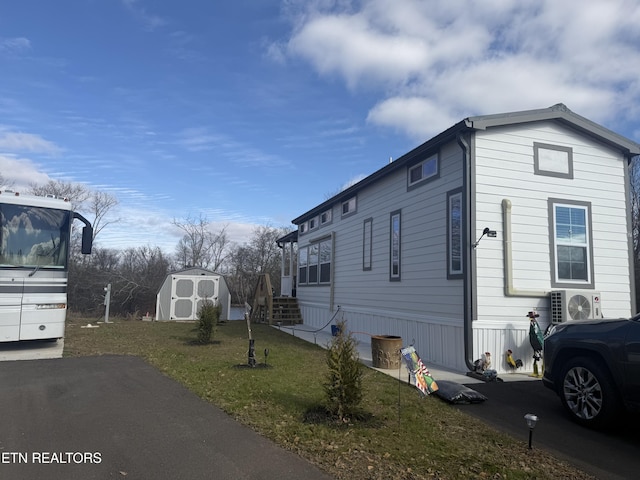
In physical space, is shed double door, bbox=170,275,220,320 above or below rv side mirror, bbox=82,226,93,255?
below

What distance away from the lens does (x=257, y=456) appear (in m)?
3.93

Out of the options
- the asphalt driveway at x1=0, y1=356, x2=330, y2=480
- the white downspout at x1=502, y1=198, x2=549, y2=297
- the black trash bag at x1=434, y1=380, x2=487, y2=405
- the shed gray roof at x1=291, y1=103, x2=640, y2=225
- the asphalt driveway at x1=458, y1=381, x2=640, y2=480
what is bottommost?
the asphalt driveway at x1=458, y1=381, x2=640, y2=480

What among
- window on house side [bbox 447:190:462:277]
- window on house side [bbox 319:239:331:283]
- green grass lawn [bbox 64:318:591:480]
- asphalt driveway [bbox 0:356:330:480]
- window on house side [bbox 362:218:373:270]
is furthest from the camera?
window on house side [bbox 319:239:331:283]

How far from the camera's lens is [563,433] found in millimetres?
4781

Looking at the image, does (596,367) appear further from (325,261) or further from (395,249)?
(325,261)

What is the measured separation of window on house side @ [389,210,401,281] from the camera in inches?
431

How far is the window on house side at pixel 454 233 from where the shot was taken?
336 inches

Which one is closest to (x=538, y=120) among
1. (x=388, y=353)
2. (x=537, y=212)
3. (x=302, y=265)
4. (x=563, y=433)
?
(x=537, y=212)

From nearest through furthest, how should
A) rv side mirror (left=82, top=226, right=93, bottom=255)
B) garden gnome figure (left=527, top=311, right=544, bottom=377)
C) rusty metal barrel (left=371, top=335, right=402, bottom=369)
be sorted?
garden gnome figure (left=527, top=311, right=544, bottom=377) < rusty metal barrel (left=371, top=335, right=402, bottom=369) < rv side mirror (left=82, top=226, right=93, bottom=255)

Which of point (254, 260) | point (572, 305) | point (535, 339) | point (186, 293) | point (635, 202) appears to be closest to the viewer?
point (535, 339)

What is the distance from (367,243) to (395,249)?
5.81 feet

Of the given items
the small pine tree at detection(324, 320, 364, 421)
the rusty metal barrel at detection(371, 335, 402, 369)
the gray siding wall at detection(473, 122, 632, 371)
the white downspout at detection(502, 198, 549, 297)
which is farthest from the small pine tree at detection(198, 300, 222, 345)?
the white downspout at detection(502, 198, 549, 297)

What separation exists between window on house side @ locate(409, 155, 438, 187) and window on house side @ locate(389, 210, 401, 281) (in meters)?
1.01

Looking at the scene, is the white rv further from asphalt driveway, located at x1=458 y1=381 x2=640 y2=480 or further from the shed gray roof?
asphalt driveway, located at x1=458 y1=381 x2=640 y2=480
